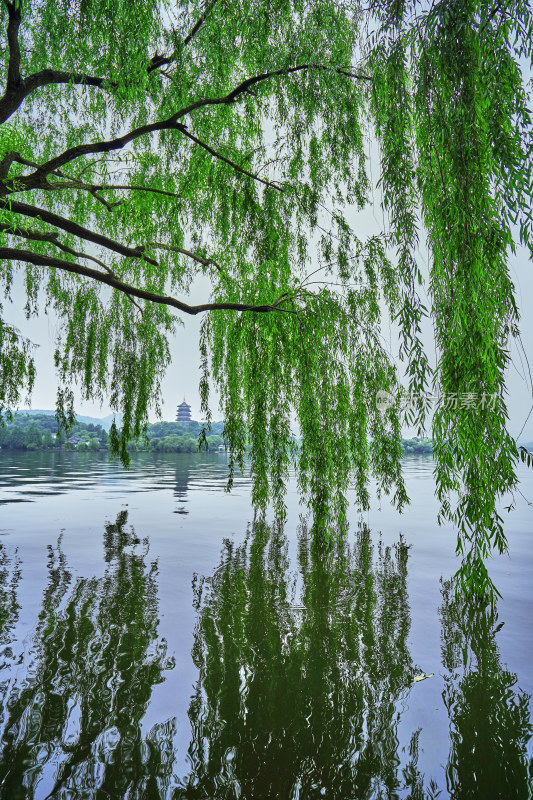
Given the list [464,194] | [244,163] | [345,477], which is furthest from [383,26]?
[345,477]

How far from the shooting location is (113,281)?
5375 millimetres

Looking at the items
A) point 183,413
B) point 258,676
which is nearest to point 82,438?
point 258,676

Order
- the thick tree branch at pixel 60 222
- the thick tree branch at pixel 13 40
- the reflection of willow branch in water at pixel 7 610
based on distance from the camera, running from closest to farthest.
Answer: the reflection of willow branch in water at pixel 7 610 → the thick tree branch at pixel 13 40 → the thick tree branch at pixel 60 222

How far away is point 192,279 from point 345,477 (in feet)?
11.8

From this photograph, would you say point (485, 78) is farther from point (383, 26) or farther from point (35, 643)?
point (35, 643)

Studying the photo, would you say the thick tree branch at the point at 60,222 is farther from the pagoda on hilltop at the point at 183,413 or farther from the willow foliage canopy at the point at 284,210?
the pagoda on hilltop at the point at 183,413

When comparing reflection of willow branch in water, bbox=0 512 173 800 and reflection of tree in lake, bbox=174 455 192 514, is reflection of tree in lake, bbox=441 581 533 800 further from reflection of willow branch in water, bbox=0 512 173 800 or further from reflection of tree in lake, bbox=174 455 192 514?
reflection of tree in lake, bbox=174 455 192 514

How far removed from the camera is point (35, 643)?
3135mm

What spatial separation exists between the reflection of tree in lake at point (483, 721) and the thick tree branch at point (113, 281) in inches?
138

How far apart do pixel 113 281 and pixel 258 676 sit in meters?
4.16

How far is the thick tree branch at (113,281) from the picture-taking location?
4.73 meters

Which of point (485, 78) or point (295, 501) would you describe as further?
point (295, 501)

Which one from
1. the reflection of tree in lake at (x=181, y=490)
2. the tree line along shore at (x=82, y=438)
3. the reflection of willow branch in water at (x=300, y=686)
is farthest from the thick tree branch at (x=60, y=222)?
the tree line along shore at (x=82, y=438)

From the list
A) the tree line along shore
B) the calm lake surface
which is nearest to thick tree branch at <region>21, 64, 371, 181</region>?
the calm lake surface
